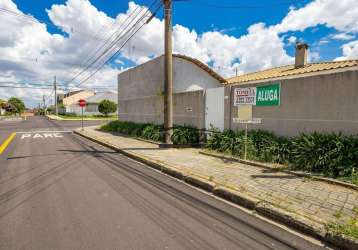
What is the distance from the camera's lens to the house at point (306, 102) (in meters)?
6.38

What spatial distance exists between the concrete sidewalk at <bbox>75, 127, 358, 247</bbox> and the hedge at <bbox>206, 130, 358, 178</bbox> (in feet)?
2.00

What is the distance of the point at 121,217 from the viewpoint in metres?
4.11

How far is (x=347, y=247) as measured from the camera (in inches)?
124

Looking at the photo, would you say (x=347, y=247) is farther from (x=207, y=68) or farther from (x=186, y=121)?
(x=207, y=68)

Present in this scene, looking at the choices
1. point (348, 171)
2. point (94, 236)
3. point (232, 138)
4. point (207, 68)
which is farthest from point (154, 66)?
point (94, 236)

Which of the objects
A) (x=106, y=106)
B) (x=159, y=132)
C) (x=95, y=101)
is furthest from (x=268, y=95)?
(x=95, y=101)

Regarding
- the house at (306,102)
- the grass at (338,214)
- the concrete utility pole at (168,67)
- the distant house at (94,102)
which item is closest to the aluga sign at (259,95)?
the house at (306,102)

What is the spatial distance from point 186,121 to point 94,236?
9.57 meters

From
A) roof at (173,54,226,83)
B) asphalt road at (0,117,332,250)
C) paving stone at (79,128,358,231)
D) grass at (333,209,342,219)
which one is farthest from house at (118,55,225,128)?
grass at (333,209,342,219)

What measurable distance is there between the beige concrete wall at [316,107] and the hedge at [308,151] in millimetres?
301

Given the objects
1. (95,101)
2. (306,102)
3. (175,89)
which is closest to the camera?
(306,102)

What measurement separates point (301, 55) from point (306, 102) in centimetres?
943

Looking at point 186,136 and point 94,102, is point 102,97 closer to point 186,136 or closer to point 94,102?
point 94,102

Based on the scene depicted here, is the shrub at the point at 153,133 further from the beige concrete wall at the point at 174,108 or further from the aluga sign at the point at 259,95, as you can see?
the aluga sign at the point at 259,95
